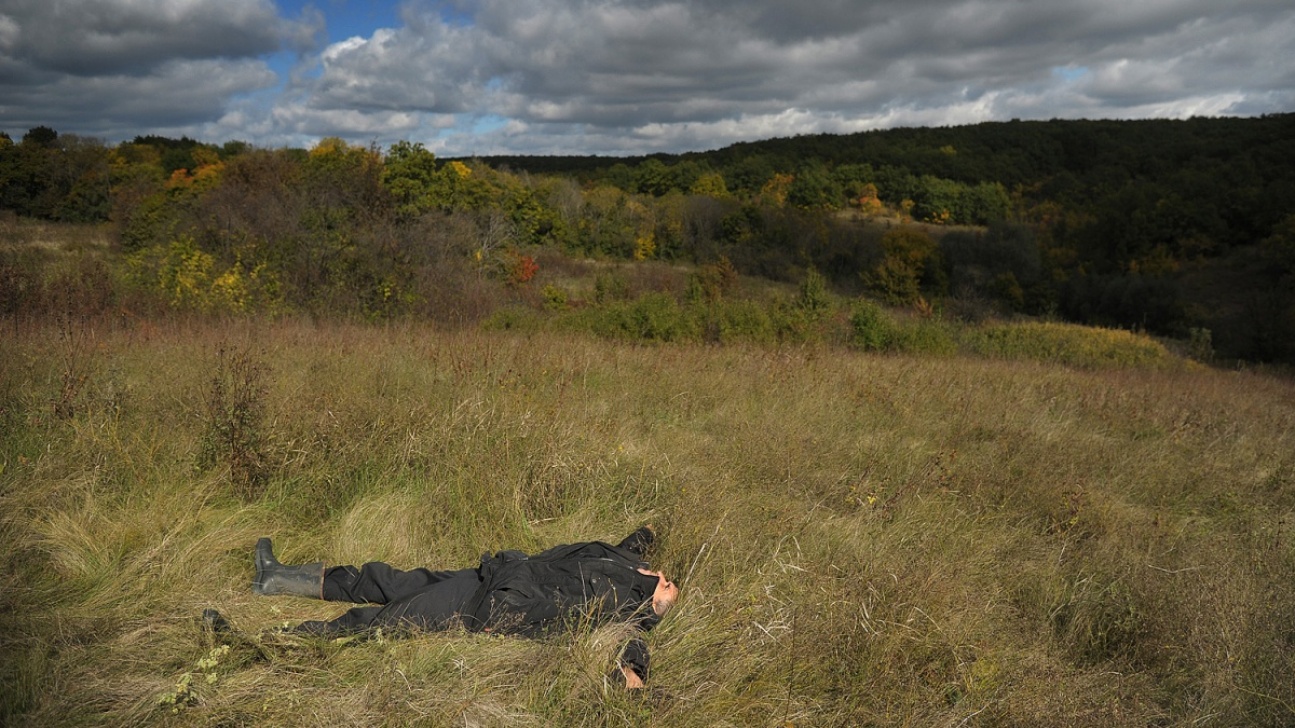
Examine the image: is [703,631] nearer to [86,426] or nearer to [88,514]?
[88,514]

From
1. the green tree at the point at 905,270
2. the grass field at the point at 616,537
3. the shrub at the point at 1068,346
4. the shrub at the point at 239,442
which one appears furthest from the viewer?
the green tree at the point at 905,270

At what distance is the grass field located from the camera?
275 cm

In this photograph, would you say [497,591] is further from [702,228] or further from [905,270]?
[702,228]

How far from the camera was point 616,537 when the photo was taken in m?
4.30

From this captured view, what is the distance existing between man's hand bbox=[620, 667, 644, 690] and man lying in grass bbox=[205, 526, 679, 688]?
9 centimetres

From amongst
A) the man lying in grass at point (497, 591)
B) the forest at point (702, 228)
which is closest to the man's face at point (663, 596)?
the man lying in grass at point (497, 591)

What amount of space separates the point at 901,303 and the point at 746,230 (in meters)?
14.0

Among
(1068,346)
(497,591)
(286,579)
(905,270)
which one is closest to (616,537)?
(497,591)

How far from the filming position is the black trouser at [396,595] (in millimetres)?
3119

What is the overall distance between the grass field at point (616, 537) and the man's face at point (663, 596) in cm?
9

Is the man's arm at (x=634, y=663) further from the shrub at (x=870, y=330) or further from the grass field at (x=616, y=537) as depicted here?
the shrub at (x=870, y=330)

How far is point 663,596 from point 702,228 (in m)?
46.8

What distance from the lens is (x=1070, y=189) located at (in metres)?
68.9

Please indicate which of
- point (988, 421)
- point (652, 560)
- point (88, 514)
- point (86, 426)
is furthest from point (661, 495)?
point (988, 421)
